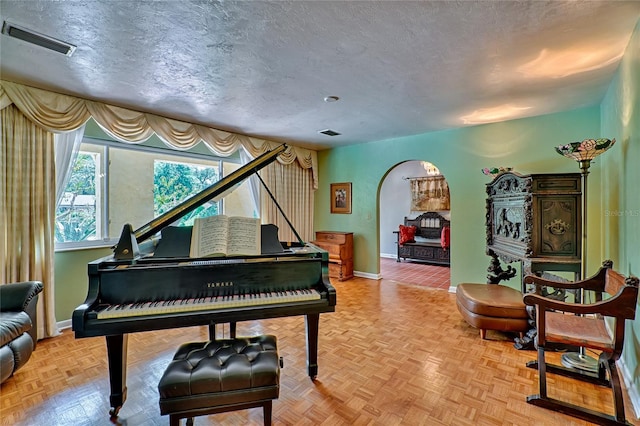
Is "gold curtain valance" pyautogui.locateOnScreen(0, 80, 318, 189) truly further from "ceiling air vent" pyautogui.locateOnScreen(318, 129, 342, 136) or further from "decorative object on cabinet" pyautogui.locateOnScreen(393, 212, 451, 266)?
"decorative object on cabinet" pyautogui.locateOnScreen(393, 212, 451, 266)

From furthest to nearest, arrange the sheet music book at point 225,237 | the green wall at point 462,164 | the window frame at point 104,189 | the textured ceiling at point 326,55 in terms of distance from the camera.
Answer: the green wall at point 462,164
the window frame at point 104,189
the sheet music book at point 225,237
the textured ceiling at point 326,55

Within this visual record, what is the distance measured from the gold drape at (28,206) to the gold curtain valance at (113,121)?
15 cm

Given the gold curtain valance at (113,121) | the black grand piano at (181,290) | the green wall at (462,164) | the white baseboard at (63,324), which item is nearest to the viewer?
the black grand piano at (181,290)

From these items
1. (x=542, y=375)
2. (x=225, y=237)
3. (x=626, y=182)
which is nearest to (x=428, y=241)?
(x=626, y=182)

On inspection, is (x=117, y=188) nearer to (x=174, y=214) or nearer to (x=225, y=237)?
(x=174, y=214)

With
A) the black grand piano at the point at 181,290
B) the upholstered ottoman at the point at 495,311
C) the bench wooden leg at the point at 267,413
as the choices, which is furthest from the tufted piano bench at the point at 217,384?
the upholstered ottoman at the point at 495,311

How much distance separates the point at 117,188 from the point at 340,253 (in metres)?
3.46

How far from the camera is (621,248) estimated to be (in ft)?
7.53

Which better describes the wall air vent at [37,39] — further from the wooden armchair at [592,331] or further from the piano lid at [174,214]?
the wooden armchair at [592,331]

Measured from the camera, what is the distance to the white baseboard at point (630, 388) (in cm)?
173

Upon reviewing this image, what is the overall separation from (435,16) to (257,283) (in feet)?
6.59

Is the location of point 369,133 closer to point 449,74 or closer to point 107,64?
point 449,74

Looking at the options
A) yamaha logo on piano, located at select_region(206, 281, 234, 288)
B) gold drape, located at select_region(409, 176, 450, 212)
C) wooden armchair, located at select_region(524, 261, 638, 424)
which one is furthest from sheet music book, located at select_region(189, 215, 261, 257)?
gold drape, located at select_region(409, 176, 450, 212)

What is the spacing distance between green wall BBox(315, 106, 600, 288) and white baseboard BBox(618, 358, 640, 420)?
1.57m
